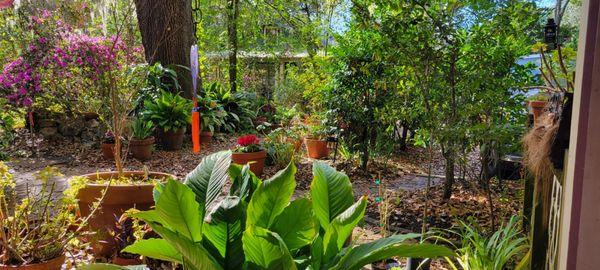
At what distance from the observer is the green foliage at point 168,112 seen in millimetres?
5811

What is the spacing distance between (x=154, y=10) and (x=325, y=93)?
9.11ft

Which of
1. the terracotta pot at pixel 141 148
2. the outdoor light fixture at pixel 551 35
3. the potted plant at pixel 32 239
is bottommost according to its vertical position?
the terracotta pot at pixel 141 148

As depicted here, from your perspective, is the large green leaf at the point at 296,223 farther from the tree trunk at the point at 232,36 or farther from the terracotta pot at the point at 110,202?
the tree trunk at the point at 232,36

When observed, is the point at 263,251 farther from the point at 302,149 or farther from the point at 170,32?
the point at 170,32

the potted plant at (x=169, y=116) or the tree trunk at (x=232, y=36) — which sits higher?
the tree trunk at (x=232, y=36)

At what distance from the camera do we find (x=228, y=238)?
4.23 feet

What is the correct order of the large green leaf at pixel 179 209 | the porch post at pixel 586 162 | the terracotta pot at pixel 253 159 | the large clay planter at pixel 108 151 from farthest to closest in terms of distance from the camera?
the large clay planter at pixel 108 151
the terracotta pot at pixel 253 159
the large green leaf at pixel 179 209
the porch post at pixel 586 162

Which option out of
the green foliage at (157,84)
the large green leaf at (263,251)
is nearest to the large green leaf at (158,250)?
the large green leaf at (263,251)

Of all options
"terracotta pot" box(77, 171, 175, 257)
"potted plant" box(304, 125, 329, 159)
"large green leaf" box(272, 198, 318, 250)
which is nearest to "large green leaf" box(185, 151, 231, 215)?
"large green leaf" box(272, 198, 318, 250)

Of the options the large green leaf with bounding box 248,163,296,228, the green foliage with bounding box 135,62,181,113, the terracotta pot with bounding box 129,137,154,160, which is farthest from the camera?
the green foliage with bounding box 135,62,181,113

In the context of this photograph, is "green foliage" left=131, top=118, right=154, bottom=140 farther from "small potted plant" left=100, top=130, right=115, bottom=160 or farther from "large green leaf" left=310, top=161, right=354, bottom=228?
"large green leaf" left=310, top=161, right=354, bottom=228

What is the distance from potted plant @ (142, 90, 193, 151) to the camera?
5.82 m

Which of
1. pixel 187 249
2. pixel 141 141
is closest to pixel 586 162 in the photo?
pixel 187 249

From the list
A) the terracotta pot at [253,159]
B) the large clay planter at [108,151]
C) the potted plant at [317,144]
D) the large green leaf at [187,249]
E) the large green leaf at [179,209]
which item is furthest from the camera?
the potted plant at [317,144]
